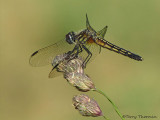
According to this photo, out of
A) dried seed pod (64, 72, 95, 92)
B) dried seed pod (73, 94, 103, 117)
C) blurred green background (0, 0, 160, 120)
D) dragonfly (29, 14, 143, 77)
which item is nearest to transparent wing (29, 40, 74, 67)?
dragonfly (29, 14, 143, 77)

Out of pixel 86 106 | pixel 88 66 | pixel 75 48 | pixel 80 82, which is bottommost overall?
pixel 86 106

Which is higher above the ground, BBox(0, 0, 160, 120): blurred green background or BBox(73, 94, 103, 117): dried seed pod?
BBox(0, 0, 160, 120): blurred green background

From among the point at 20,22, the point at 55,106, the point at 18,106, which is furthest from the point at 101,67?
the point at 20,22

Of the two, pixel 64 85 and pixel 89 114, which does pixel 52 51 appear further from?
pixel 64 85

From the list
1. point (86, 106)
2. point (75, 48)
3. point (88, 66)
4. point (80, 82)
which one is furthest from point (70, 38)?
point (88, 66)

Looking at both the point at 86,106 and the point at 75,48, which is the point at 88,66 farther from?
the point at 86,106

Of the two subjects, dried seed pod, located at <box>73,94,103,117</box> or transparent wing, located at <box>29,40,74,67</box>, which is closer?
dried seed pod, located at <box>73,94,103,117</box>

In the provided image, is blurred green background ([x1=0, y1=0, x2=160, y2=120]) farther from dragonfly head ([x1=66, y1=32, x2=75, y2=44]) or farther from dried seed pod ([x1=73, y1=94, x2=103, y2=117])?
dried seed pod ([x1=73, y1=94, x2=103, y2=117])
